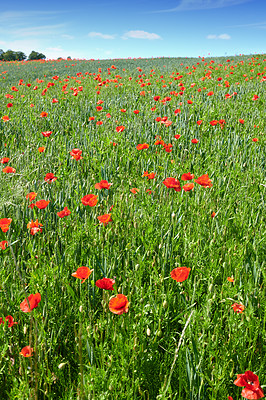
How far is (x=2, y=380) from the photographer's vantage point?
129 cm

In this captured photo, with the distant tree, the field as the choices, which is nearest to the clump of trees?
the distant tree

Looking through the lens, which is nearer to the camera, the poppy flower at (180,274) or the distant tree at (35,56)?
the poppy flower at (180,274)

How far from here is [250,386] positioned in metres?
0.94

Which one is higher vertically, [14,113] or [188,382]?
[14,113]

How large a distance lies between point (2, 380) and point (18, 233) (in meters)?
1.04

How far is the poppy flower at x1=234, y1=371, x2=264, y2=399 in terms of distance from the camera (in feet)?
3.00

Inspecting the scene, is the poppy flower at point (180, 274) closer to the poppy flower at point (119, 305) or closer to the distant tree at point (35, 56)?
the poppy flower at point (119, 305)

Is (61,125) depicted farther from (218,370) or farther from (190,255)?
(218,370)

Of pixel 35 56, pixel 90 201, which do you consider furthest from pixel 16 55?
pixel 90 201

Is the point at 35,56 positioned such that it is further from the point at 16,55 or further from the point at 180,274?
the point at 180,274

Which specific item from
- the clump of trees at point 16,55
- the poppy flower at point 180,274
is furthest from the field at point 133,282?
the clump of trees at point 16,55

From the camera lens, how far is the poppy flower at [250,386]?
0.92m

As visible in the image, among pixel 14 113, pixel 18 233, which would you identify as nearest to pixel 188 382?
pixel 18 233

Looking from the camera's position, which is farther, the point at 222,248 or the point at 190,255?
the point at 222,248
